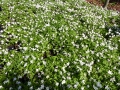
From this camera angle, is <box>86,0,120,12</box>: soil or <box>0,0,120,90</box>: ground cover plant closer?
<box>0,0,120,90</box>: ground cover plant

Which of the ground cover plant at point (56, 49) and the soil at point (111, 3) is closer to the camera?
the ground cover plant at point (56, 49)

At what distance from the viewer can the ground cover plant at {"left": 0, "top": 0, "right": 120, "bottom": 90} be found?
9328mm

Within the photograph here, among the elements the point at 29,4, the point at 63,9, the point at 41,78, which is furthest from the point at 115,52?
the point at 29,4

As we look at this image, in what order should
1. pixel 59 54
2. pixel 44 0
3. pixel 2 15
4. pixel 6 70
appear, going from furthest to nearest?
pixel 44 0 → pixel 2 15 → pixel 59 54 → pixel 6 70

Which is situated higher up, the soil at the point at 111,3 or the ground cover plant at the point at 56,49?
the ground cover plant at the point at 56,49

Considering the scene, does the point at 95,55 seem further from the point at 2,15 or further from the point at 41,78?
the point at 2,15

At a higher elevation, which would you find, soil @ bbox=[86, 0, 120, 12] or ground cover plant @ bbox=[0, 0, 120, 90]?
ground cover plant @ bbox=[0, 0, 120, 90]

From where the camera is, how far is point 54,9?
1709 cm

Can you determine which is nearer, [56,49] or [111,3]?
[56,49]

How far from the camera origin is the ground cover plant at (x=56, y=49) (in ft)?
30.6

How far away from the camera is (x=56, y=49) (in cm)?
1155

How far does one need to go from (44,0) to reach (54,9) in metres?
2.71

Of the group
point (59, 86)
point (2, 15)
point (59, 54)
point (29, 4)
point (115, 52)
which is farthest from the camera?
point (29, 4)

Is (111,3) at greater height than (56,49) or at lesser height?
lesser
